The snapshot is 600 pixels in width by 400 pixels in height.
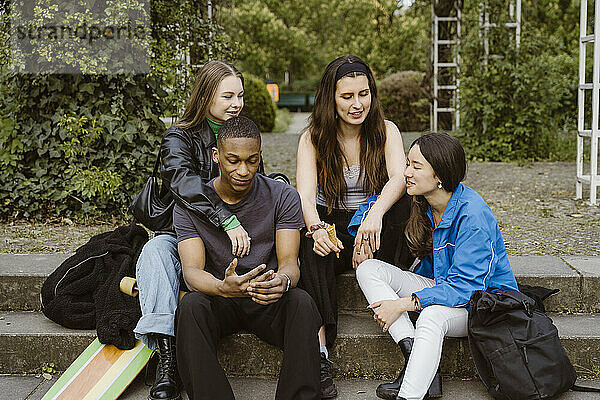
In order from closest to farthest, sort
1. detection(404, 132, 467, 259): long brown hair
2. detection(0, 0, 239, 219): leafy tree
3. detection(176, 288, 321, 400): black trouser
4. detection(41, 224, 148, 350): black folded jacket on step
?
detection(176, 288, 321, 400): black trouser < detection(404, 132, 467, 259): long brown hair < detection(41, 224, 148, 350): black folded jacket on step < detection(0, 0, 239, 219): leafy tree

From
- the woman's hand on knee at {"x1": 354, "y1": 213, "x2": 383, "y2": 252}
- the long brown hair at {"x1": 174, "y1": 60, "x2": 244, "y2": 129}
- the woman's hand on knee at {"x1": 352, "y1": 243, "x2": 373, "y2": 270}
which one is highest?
the long brown hair at {"x1": 174, "y1": 60, "x2": 244, "y2": 129}

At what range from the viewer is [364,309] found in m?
3.64

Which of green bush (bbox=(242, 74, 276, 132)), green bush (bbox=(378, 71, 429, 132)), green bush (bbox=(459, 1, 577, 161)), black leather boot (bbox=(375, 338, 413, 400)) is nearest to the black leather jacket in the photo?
black leather boot (bbox=(375, 338, 413, 400))

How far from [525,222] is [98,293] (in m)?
3.25

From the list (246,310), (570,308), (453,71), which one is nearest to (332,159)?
(246,310)

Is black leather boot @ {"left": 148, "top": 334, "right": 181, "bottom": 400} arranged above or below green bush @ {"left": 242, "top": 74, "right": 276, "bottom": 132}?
below

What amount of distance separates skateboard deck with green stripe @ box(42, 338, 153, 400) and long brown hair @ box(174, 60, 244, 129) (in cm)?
114

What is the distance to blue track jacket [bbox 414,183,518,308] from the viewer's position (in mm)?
2955

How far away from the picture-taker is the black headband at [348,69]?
3490mm

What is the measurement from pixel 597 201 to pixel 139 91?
3.95m

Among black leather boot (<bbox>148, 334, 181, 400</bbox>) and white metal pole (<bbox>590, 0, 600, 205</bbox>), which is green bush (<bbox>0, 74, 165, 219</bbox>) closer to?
black leather boot (<bbox>148, 334, 181, 400</bbox>)

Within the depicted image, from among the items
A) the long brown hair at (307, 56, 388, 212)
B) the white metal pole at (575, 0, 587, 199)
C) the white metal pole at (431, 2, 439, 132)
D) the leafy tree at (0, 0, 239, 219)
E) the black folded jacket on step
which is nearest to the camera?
the black folded jacket on step

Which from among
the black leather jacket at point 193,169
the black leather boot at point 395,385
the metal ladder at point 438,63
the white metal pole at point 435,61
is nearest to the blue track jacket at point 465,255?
the black leather boot at point 395,385

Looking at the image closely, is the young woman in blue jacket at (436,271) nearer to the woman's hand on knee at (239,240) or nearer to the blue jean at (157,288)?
the woman's hand on knee at (239,240)
